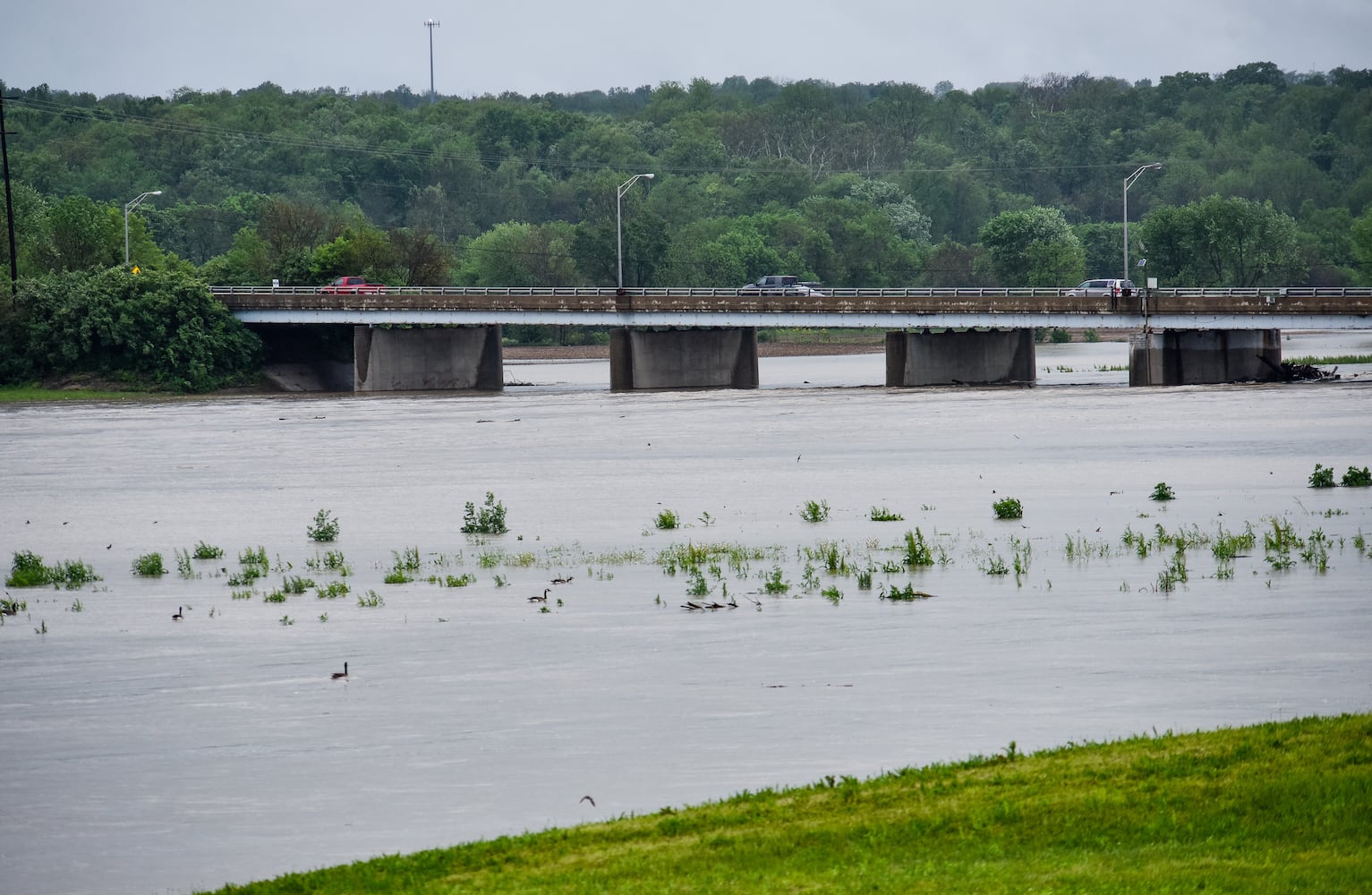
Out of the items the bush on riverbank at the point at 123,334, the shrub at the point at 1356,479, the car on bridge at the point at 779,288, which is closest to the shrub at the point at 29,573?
the shrub at the point at 1356,479

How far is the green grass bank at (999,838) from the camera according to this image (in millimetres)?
10984

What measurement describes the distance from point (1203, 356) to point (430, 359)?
145 feet

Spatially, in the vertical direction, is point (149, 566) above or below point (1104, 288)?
below

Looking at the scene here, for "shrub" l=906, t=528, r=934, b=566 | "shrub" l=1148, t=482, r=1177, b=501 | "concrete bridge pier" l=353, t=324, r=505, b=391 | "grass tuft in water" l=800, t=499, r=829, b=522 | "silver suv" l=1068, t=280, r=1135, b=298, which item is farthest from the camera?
"concrete bridge pier" l=353, t=324, r=505, b=391

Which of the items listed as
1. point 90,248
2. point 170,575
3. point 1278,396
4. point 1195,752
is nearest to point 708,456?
point 170,575

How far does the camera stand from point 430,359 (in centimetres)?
10831

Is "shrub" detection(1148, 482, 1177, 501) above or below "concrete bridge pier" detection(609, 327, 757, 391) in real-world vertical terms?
below

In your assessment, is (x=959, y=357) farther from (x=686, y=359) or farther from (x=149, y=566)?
(x=149, y=566)

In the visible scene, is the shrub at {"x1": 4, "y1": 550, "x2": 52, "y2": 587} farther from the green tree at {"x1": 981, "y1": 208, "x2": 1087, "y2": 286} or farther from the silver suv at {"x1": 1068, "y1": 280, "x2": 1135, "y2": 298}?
the green tree at {"x1": 981, "y1": 208, "x2": 1087, "y2": 286}

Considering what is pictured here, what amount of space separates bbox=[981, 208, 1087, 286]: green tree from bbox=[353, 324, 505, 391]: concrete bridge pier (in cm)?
6772

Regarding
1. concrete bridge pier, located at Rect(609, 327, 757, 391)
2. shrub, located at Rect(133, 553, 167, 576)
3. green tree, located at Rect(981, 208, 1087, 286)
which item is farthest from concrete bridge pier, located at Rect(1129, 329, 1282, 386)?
green tree, located at Rect(981, 208, 1087, 286)

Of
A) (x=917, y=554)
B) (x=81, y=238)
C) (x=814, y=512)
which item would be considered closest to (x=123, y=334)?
(x=81, y=238)

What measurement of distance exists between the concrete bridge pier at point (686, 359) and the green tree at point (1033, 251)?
6404 cm

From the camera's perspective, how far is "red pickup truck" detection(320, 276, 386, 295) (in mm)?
108750
